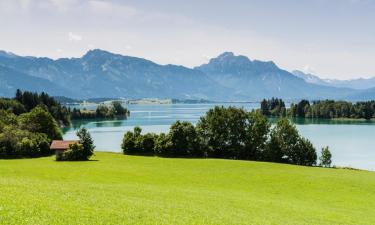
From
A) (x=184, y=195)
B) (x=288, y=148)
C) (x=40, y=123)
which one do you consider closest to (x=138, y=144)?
(x=40, y=123)

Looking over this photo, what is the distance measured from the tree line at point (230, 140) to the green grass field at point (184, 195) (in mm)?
11919

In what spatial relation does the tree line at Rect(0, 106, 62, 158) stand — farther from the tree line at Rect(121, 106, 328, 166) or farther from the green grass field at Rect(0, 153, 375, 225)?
the tree line at Rect(121, 106, 328, 166)

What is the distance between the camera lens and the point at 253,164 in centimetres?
6919

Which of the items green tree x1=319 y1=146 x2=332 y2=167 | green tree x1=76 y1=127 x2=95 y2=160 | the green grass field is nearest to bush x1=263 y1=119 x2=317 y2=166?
green tree x1=319 y1=146 x2=332 y2=167

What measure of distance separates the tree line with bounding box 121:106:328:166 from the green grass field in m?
11.9

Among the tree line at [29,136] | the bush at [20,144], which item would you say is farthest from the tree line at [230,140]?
the tree line at [29,136]

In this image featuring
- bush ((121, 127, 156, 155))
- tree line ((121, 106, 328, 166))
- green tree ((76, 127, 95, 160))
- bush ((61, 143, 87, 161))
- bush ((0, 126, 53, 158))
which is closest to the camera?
bush ((61, 143, 87, 161))

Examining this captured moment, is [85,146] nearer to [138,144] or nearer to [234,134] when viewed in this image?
[138,144]

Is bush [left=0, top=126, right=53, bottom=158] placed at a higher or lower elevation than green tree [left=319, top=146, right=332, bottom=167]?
higher

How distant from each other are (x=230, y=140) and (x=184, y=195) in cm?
5696

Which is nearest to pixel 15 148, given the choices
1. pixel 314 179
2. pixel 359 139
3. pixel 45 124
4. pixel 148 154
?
pixel 45 124

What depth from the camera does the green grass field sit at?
20.9 metres

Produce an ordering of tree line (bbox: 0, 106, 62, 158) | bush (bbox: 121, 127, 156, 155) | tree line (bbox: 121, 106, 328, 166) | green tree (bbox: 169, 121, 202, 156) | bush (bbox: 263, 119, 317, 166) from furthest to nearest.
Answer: bush (bbox: 121, 127, 156, 155)
tree line (bbox: 121, 106, 328, 166)
green tree (bbox: 169, 121, 202, 156)
bush (bbox: 263, 119, 317, 166)
tree line (bbox: 0, 106, 62, 158)

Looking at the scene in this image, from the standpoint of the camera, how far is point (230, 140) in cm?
9162
